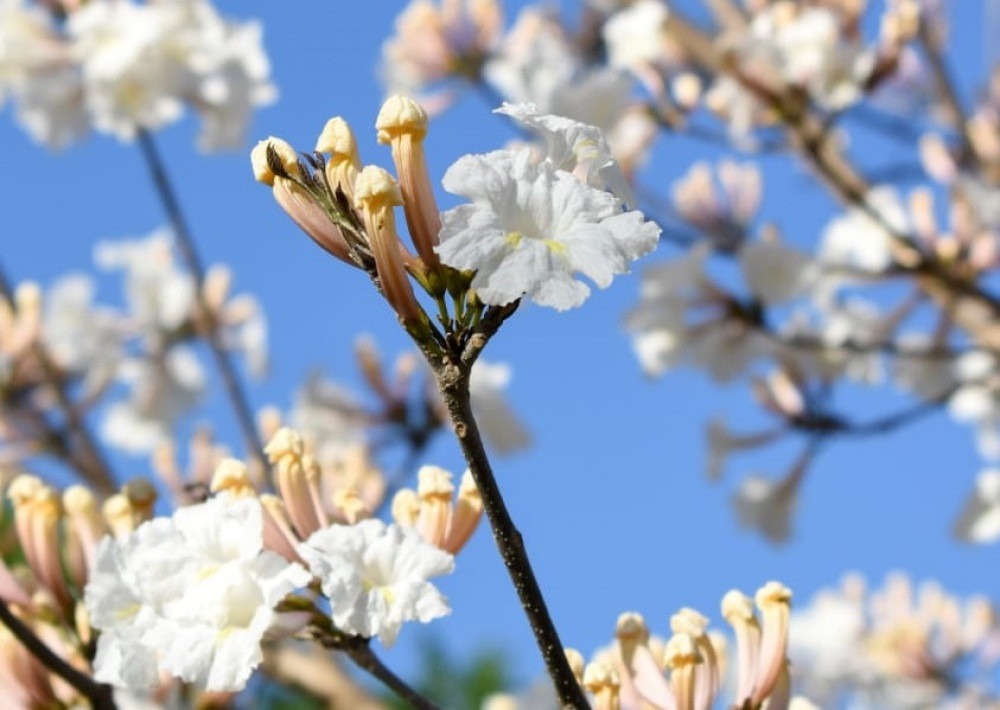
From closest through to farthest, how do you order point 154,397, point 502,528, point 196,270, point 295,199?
point 502,528 < point 295,199 < point 196,270 < point 154,397

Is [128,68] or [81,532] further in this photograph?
[128,68]

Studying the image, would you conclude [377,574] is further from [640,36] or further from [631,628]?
[640,36]

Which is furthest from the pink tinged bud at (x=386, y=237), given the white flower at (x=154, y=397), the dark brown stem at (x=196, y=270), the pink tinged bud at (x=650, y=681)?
the white flower at (x=154, y=397)

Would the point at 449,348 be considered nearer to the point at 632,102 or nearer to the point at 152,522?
the point at 152,522

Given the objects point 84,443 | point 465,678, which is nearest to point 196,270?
point 84,443

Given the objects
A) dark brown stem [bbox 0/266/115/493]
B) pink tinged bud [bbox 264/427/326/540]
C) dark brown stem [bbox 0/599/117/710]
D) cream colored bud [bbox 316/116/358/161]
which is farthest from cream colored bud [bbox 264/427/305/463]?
dark brown stem [bbox 0/266/115/493]

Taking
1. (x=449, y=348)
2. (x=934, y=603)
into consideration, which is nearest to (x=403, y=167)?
(x=449, y=348)
